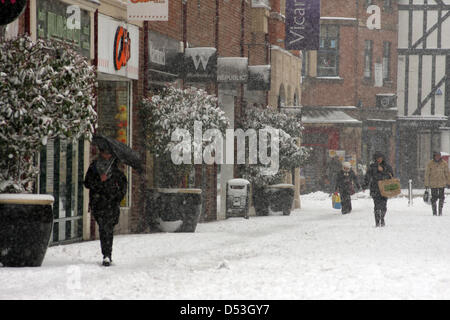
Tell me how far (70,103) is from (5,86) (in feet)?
2.80

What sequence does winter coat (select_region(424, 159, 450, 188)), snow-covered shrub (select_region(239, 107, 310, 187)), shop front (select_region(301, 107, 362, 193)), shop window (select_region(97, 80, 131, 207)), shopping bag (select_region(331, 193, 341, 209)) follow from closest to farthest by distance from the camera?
shop window (select_region(97, 80, 131, 207)) < winter coat (select_region(424, 159, 450, 188)) < snow-covered shrub (select_region(239, 107, 310, 187)) < shopping bag (select_region(331, 193, 341, 209)) < shop front (select_region(301, 107, 362, 193))

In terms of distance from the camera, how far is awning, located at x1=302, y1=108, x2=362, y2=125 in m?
44.1

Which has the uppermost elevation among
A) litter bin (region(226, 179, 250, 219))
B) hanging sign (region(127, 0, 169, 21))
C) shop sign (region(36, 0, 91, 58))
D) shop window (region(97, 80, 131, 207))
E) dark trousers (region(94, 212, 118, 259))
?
hanging sign (region(127, 0, 169, 21))

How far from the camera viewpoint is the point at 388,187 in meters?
20.1

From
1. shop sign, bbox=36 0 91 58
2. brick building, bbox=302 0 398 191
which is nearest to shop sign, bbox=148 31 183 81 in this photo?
shop sign, bbox=36 0 91 58

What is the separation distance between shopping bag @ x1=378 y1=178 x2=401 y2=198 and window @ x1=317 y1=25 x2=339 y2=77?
2581 cm

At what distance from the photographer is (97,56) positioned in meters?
17.1

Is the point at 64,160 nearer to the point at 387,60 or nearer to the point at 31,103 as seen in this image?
the point at 31,103

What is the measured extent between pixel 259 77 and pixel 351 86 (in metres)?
20.5

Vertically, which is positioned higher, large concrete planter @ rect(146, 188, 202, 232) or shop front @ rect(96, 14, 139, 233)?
shop front @ rect(96, 14, 139, 233)

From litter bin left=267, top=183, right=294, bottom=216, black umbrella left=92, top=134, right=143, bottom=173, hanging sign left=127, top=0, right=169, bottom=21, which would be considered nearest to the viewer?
black umbrella left=92, top=134, right=143, bottom=173

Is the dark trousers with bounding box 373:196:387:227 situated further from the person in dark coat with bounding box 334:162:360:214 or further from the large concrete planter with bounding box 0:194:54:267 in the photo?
the large concrete planter with bounding box 0:194:54:267
